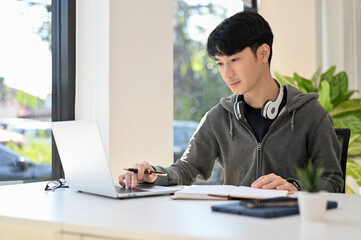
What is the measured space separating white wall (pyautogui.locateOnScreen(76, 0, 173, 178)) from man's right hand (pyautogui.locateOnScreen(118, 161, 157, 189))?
68 cm

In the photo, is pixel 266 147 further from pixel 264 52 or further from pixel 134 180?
pixel 134 180

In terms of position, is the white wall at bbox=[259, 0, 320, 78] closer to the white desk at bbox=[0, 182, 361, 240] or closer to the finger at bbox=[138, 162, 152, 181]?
the finger at bbox=[138, 162, 152, 181]

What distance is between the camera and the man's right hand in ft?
5.34

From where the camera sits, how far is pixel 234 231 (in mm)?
911

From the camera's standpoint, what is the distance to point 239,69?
200 centimetres

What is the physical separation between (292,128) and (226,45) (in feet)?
1.37

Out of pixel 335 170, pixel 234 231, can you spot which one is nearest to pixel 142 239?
pixel 234 231

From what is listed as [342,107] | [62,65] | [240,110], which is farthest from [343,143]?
[342,107]

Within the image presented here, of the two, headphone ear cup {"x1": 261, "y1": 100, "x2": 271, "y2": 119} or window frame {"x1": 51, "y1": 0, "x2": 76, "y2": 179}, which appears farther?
window frame {"x1": 51, "y1": 0, "x2": 76, "y2": 179}

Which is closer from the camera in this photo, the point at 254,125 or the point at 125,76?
the point at 254,125

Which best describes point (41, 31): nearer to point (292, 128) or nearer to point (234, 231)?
point (292, 128)

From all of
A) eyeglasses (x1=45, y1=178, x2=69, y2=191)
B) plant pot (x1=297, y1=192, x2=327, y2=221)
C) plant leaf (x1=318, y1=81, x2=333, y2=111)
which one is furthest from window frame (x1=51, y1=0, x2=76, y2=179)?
plant leaf (x1=318, y1=81, x2=333, y2=111)

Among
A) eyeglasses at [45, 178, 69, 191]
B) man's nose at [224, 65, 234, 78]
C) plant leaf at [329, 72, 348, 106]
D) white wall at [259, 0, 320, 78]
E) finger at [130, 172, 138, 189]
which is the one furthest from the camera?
white wall at [259, 0, 320, 78]

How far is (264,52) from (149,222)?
4.06ft
